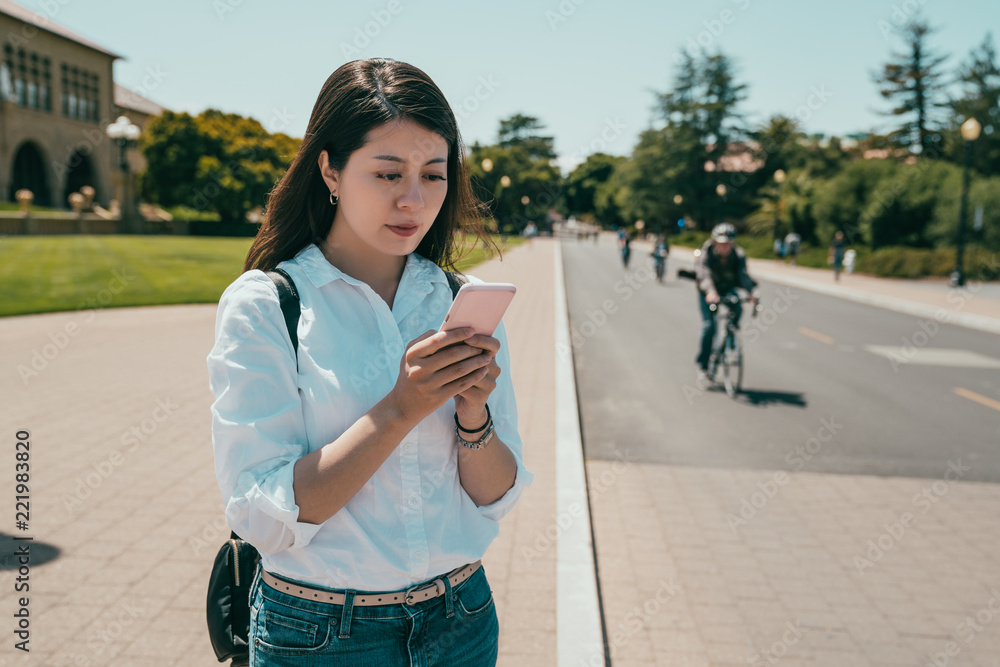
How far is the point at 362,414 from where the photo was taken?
147 centimetres

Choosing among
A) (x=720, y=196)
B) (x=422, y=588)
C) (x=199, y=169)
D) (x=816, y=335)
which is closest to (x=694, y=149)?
(x=720, y=196)

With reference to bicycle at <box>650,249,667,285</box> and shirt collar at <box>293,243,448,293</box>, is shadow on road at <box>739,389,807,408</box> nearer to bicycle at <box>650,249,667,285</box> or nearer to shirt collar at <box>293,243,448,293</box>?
shirt collar at <box>293,243,448,293</box>

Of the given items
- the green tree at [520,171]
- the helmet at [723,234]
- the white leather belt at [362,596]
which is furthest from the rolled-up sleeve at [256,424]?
the green tree at [520,171]

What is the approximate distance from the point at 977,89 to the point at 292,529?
198ft

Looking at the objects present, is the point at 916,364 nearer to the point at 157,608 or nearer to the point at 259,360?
the point at 157,608

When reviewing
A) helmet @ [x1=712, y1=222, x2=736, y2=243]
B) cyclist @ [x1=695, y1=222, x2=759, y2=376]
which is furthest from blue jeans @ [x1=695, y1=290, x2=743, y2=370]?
helmet @ [x1=712, y1=222, x2=736, y2=243]

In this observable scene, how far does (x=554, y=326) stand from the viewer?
14.6 meters

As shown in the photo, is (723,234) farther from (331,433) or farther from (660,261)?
(660,261)

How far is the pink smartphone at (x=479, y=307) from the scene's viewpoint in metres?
1.26

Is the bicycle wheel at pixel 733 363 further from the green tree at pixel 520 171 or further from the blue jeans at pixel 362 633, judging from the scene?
the green tree at pixel 520 171

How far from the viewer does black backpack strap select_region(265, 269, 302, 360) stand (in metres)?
1.43

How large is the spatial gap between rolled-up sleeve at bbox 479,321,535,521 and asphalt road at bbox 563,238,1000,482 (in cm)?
521

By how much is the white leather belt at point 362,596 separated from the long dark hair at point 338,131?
2.17 ft

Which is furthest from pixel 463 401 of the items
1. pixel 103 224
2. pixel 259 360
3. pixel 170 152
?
pixel 170 152
